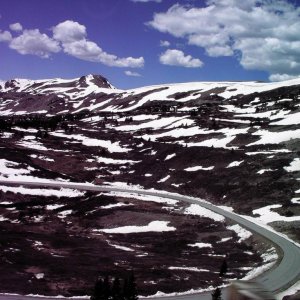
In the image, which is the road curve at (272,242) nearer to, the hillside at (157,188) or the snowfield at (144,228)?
the hillside at (157,188)

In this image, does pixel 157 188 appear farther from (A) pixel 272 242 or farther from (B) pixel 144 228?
(A) pixel 272 242

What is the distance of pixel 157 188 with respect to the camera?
4537 inches

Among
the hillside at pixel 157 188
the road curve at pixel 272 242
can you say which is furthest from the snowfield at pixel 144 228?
the road curve at pixel 272 242

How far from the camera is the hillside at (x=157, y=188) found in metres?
55.2

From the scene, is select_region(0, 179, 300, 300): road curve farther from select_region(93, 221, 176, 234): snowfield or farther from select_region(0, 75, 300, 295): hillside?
select_region(93, 221, 176, 234): snowfield

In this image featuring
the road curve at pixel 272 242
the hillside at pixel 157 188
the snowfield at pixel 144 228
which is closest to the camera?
the road curve at pixel 272 242

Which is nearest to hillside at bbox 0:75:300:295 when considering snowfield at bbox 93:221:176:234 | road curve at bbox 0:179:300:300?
snowfield at bbox 93:221:176:234

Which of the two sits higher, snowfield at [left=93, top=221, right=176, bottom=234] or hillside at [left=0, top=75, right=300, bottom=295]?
hillside at [left=0, top=75, right=300, bottom=295]

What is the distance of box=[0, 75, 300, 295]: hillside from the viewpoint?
5525 cm

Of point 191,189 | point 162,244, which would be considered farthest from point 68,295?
point 191,189

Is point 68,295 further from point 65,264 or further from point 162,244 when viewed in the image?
point 162,244

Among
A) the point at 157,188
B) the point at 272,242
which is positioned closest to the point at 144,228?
the point at 272,242

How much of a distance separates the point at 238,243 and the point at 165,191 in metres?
46.2

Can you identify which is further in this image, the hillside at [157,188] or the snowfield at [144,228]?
the snowfield at [144,228]
